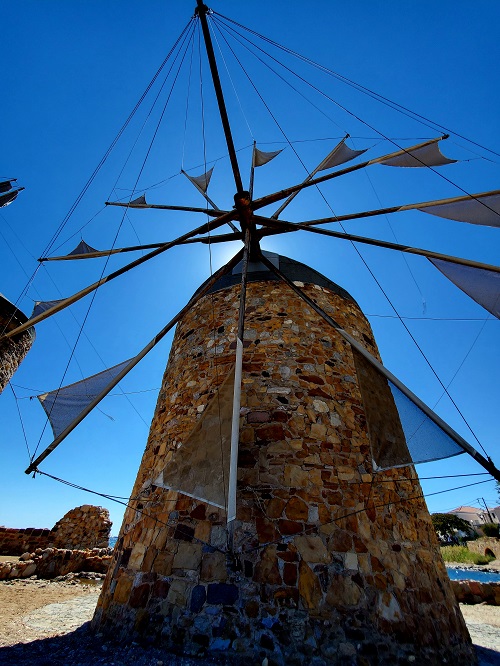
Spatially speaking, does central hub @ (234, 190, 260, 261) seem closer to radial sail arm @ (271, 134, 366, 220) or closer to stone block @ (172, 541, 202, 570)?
radial sail arm @ (271, 134, 366, 220)

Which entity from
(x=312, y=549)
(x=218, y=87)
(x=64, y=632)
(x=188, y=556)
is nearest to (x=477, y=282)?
(x=312, y=549)

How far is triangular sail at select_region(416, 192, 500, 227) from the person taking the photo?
5.46 meters

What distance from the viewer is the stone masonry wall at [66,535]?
1192 cm

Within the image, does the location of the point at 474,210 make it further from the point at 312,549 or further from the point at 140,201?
the point at 140,201

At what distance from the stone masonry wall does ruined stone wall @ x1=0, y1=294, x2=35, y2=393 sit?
6.66 metres

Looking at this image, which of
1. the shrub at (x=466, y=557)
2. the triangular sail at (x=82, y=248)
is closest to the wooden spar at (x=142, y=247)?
the triangular sail at (x=82, y=248)

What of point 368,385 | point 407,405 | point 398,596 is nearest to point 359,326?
point 368,385

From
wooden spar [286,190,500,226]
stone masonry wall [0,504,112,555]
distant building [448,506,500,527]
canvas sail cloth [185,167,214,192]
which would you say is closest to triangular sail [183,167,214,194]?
canvas sail cloth [185,167,214,192]

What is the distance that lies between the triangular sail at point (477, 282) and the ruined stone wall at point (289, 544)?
2171 millimetres

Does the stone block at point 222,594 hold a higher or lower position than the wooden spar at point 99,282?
lower

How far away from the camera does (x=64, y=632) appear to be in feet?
13.5

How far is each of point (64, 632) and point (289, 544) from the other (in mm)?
3235

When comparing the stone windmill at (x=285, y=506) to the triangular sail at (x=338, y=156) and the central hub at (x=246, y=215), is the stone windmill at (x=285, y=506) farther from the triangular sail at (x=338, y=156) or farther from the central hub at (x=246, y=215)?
the triangular sail at (x=338, y=156)

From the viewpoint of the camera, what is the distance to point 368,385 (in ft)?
14.5
